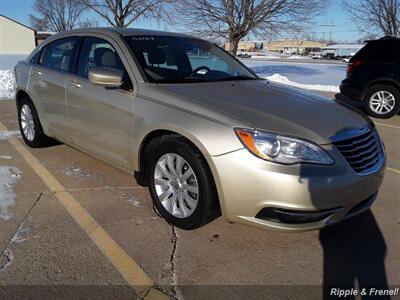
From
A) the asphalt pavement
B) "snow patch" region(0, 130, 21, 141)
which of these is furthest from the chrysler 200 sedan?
"snow patch" region(0, 130, 21, 141)

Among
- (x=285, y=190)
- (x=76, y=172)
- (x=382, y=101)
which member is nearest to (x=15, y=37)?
(x=382, y=101)

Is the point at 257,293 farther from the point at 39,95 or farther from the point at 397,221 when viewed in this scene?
the point at 39,95

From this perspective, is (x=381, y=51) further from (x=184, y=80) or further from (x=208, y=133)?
(x=208, y=133)

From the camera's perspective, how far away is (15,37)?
166 feet

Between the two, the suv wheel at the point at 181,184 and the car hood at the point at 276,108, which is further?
the suv wheel at the point at 181,184

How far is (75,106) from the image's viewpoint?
4.20 meters

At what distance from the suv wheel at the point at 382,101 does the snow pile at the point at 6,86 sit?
8.98m

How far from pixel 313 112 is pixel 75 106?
8.01 ft

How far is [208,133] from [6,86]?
11.0 metres

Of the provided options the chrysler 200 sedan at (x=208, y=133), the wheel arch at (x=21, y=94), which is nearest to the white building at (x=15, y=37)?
the wheel arch at (x=21, y=94)

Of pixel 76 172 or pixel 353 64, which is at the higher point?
pixel 353 64

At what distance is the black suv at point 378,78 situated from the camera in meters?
8.23

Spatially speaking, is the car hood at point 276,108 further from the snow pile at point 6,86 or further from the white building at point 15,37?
the white building at point 15,37

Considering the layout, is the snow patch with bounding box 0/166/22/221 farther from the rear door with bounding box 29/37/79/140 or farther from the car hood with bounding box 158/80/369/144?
the car hood with bounding box 158/80/369/144
